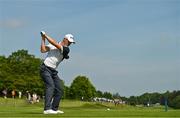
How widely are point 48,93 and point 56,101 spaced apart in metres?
0.68

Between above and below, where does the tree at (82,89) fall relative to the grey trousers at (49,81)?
above

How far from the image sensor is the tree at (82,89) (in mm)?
151000

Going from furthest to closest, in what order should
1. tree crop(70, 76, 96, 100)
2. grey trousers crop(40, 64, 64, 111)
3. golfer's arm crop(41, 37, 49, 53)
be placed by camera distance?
tree crop(70, 76, 96, 100) < grey trousers crop(40, 64, 64, 111) < golfer's arm crop(41, 37, 49, 53)

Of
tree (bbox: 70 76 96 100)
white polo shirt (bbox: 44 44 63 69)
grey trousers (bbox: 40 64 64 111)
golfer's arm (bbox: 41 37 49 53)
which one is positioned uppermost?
tree (bbox: 70 76 96 100)

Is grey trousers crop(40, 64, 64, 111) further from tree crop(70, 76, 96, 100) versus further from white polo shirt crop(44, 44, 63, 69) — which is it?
tree crop(70, 76, 96, 100)

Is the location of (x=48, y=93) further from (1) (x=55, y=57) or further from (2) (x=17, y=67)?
(2) (x=17, y=67)

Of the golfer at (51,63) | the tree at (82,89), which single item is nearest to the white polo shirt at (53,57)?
the golfer at (51,63)

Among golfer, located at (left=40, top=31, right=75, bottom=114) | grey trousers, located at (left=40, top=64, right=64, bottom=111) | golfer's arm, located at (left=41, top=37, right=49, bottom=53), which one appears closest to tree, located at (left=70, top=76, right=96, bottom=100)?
grey trousers, located at (left=40, top=64, right=64, bottom=111)

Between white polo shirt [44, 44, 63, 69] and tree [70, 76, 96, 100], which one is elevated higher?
tree [70, 76, 96, 100]

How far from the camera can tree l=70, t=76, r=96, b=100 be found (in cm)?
15100

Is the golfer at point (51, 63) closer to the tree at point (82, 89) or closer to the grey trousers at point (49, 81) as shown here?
the grey trousers at point (49, 81)

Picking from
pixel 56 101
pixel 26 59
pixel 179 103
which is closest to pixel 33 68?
pixel 26 59

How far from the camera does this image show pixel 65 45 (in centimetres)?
1303

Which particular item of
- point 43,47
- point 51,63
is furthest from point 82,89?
point 43,47
